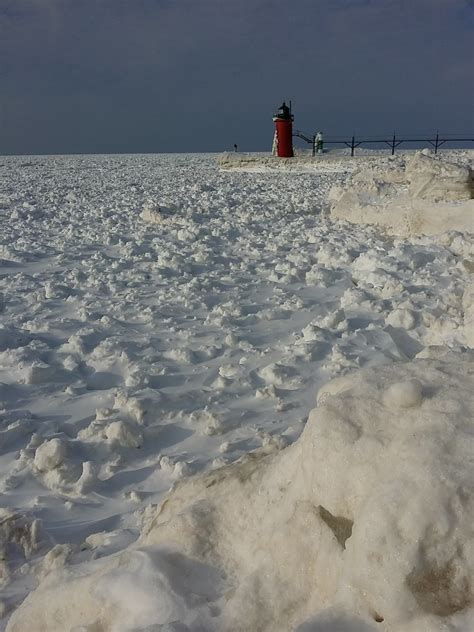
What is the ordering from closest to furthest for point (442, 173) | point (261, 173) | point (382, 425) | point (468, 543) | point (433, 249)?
1. point (468, 543)
2. point (382, 425)
3. point (433, 249)
4. point (442, 173)
5. point (261, 173)

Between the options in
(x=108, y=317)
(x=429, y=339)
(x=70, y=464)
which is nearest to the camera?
(x=70, y=464)

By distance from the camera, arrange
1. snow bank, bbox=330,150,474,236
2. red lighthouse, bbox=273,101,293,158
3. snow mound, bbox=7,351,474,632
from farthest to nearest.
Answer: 1. red lighthouse, bbox=273,101,293,158
2. snow bank, bbox=330,150,474,236
3. snow mound, bbox=7,351,474,632

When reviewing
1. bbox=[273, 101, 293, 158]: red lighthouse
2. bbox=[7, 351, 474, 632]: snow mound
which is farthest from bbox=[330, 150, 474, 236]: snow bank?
bbox=[273, 101, 293, 158]: red lighthouse

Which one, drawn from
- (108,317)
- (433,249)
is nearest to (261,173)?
(433,249)

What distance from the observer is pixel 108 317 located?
5027 mm

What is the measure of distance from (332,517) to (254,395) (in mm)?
2051

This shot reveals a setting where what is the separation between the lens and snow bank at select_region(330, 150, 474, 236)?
26.0ft

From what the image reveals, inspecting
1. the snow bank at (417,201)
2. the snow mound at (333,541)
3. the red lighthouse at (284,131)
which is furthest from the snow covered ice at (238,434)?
the red lighthouse at (284,131)

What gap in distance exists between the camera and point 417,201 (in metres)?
8.59

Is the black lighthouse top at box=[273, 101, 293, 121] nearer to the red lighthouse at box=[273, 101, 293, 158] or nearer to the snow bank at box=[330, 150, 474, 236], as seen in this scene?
the red lighthouse at box=[273, 101, 293, 158]

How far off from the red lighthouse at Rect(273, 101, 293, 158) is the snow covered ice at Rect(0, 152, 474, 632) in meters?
17.5

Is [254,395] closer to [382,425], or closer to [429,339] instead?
[429,339]

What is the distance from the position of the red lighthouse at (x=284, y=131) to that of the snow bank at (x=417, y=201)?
1413 cm

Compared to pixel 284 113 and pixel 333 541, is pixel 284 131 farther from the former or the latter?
pixel 333 541
